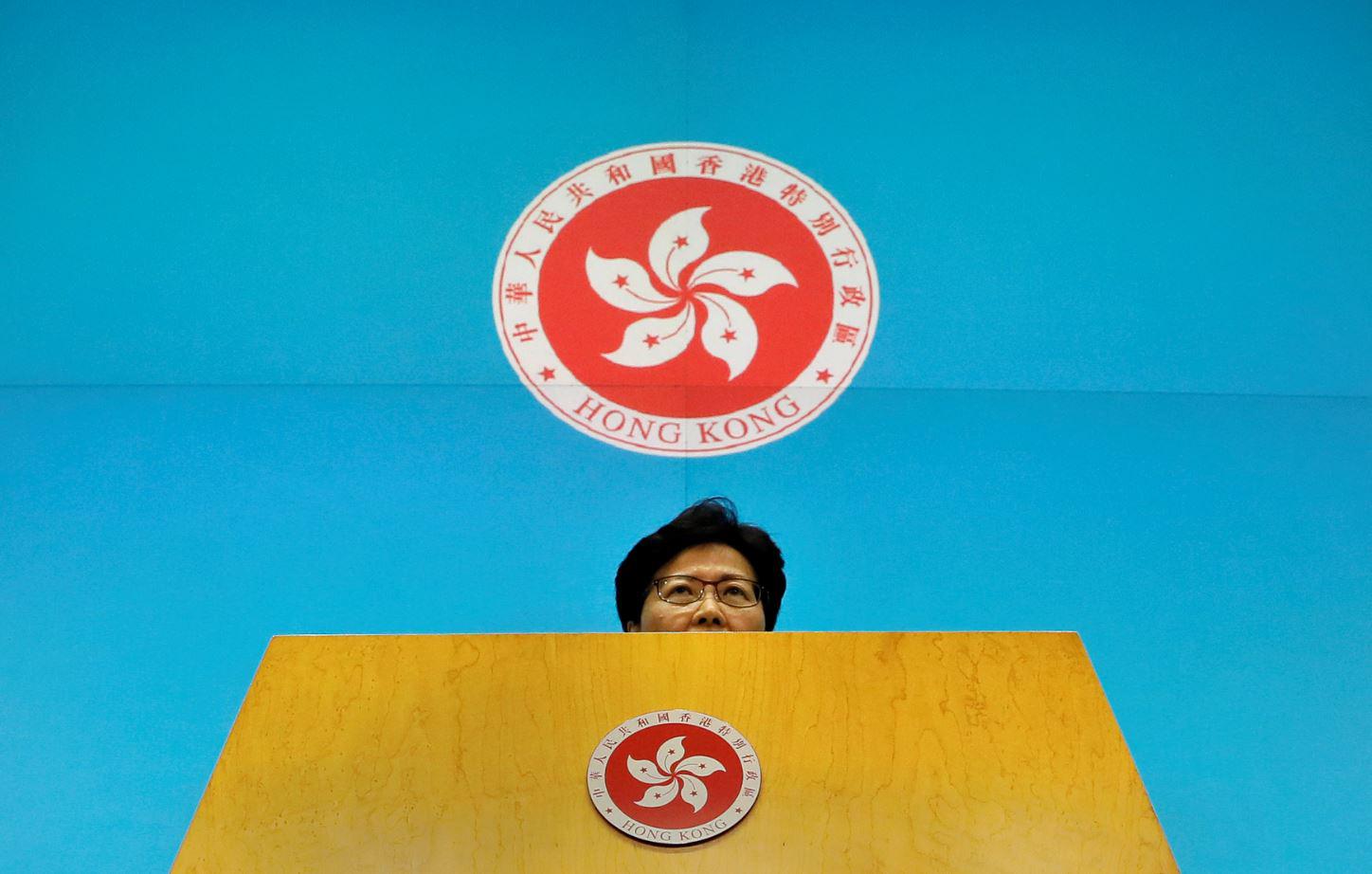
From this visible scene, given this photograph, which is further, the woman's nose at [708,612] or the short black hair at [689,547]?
the short black hair at [689,547]

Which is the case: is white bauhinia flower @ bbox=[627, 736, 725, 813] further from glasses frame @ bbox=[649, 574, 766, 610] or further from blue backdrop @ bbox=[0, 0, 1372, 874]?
blue backdrop @ bbox=[0, 0, 1372, 874]

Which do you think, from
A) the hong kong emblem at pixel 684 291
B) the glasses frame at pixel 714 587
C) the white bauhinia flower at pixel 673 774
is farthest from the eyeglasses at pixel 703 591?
the white bauhinia flower at pixel 673 774

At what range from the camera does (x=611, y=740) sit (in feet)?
3.47

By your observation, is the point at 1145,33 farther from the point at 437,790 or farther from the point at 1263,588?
the point at 437,790

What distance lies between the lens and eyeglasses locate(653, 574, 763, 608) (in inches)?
72.4

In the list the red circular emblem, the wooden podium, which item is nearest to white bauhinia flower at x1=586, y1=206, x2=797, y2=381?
the wooden podium

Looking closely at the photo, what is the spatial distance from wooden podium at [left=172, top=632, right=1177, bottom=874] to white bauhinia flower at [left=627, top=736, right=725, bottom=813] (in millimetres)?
45

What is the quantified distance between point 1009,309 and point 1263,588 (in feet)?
2.68

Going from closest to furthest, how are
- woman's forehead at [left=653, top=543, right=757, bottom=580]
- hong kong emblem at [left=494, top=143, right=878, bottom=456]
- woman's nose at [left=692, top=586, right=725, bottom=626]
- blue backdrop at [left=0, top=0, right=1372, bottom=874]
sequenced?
woman's nose at [left=692, top=586, right=725, bottom=626] < woman's forehead at [left=653, top=543, right=757, bottom=580] < blue backdrop at [left=0, top=0, right=1372, bottom=874] < hong kong emblem at [left=494, top=143, right=878, bottom=456]

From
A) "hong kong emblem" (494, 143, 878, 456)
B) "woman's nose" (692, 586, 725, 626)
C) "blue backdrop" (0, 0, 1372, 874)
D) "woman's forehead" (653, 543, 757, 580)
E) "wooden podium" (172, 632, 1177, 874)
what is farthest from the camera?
"hong kong emblem" (494, 143, 878, 456)

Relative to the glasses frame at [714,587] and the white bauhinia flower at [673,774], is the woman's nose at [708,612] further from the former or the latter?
the white bauhinia flower at [673,774]

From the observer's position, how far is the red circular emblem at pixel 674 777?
0.97 m

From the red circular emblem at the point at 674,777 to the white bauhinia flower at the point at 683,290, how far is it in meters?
1.56

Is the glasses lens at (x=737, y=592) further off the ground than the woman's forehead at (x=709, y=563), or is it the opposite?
the woman's forehead at (x=709, y=563)
